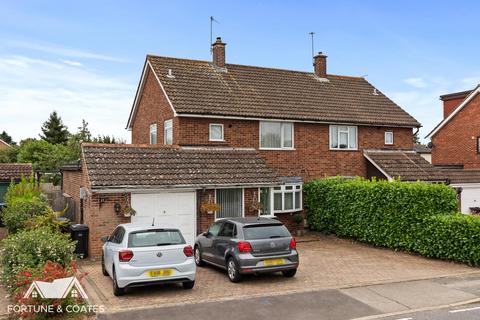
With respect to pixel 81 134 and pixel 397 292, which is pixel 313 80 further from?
pixel 81 134

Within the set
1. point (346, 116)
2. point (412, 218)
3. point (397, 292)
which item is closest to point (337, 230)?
point (412, 218)

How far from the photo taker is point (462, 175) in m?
23.6

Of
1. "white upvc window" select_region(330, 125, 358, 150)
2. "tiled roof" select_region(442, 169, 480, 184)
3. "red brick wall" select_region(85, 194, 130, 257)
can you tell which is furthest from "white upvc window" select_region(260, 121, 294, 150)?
"tiled roof" select_region(442, 169, 480, 184)

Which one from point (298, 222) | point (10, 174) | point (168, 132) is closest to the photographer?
point (298, 222)

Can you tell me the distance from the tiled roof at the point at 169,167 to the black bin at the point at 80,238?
58.9 inches

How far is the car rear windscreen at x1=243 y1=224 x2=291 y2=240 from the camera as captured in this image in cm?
1143

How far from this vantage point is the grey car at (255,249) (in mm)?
11164

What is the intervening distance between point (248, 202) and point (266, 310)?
8.36 m

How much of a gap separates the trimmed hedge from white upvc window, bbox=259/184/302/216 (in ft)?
5.37

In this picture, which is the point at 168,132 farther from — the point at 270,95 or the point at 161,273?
the point at 161,273

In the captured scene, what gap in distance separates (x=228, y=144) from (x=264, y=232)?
8411 millimetres

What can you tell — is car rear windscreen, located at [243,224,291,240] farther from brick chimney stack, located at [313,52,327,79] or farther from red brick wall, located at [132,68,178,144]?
brick chimney stack, located at [313,52,327,79]

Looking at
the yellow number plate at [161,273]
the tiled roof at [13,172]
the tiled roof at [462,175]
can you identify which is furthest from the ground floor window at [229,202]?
the tiled roof at [13,172]

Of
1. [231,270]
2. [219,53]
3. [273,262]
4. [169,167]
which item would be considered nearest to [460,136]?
[219,53]
